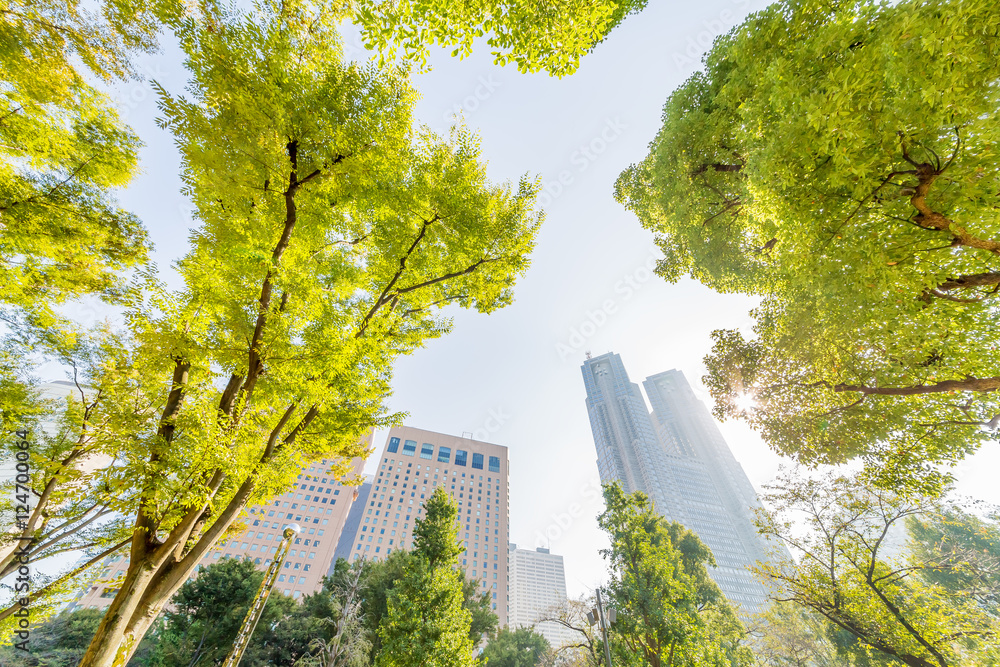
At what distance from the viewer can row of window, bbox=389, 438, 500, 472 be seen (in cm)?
6288

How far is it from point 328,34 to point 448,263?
393cm

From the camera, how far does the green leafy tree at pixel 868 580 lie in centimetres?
857

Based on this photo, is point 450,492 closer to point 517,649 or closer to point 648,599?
point 517,649

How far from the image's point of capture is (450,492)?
48.9 metres

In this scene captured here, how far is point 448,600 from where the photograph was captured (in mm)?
10414

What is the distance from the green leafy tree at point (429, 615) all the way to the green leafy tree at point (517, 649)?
46.5 feet

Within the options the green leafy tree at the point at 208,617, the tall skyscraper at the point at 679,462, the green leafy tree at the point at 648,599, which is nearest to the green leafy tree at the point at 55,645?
the green leafy tree at the point at 208,617

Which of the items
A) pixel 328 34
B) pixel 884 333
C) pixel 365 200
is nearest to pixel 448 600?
pixel 365 200

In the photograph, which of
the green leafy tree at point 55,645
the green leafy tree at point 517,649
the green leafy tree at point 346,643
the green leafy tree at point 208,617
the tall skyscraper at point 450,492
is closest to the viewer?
the green leafy tree at point 346,643

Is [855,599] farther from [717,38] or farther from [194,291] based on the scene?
[194,291]

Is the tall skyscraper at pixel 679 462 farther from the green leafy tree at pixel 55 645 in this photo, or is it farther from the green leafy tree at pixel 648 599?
the green leafy tree at pixel 55 645

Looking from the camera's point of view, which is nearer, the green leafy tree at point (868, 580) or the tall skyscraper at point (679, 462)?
the green leafy tree at point (868, 580)

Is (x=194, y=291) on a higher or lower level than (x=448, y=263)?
lower

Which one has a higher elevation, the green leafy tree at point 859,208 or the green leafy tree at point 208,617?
the green leafy tree at point 859,208
